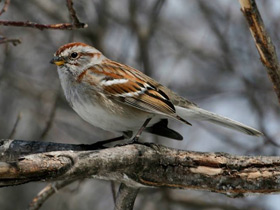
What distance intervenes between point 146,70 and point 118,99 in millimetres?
1683

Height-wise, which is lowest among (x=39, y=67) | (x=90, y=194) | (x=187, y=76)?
(x=90, y=194)

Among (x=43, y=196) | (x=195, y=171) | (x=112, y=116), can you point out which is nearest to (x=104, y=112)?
(x=112, y=116)

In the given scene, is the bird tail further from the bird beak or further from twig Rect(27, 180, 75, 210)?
twig Rect(27, 180, 75, 210)

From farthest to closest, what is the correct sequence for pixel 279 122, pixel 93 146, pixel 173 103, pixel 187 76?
pixel 187 76 < pixel 279 122 < pixel 173 103 < pixel 93 146

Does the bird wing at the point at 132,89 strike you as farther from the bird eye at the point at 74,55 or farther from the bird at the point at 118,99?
the bird eye at the point at 74,55

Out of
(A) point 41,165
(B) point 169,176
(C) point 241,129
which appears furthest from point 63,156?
(C) point 241,129

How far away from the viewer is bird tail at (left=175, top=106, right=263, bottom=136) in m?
4.57

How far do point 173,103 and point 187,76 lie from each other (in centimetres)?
293

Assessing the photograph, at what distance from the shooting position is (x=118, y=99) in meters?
4.59

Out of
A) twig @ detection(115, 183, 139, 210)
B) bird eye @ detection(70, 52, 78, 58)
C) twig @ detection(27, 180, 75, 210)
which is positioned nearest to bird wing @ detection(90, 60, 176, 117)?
bird eye @ detection(70, 52, 78, 58)

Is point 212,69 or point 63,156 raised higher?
point 63,156

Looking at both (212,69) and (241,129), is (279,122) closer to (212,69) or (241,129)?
(212,69)

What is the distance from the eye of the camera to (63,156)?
281 cm

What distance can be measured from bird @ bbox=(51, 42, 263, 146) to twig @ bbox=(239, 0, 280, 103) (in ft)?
3.41
